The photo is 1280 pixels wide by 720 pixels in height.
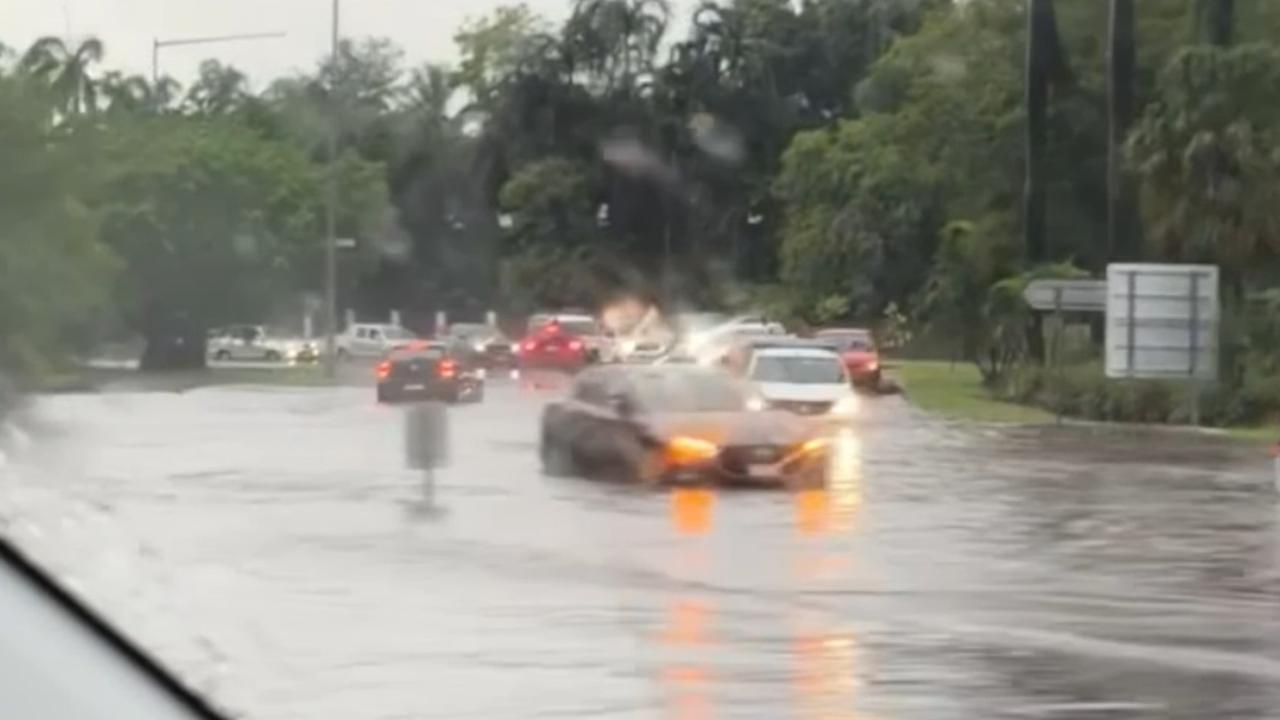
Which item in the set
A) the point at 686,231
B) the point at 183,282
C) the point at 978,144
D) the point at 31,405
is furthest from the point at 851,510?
the point at 31,405

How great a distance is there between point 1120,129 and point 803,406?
9440 mm

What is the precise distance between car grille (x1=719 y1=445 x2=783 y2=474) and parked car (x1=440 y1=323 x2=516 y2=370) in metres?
10.1

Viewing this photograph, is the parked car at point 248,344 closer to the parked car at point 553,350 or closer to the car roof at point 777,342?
the parked car at point 553,350

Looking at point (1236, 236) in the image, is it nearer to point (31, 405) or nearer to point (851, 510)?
point (851, 510)

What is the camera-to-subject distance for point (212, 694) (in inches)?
97.3

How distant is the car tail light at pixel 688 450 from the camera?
1977 cm

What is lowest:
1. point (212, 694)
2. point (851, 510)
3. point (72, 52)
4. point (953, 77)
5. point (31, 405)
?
point (851, 510)

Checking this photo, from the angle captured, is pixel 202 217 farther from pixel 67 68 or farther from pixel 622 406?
pixel 622 406

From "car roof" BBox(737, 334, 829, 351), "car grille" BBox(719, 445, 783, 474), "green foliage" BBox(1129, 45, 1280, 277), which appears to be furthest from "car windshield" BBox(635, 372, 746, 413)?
"green foliage" BBox(1129, 45, 1280, 277)

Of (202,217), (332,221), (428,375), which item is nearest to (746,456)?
(428,375)

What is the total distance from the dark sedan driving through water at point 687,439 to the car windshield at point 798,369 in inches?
11.7

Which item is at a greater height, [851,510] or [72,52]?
[72,52]

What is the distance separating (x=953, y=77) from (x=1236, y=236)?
10072mm

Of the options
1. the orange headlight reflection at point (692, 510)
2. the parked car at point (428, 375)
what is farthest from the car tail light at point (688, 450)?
the parked car at point (428, 375)
